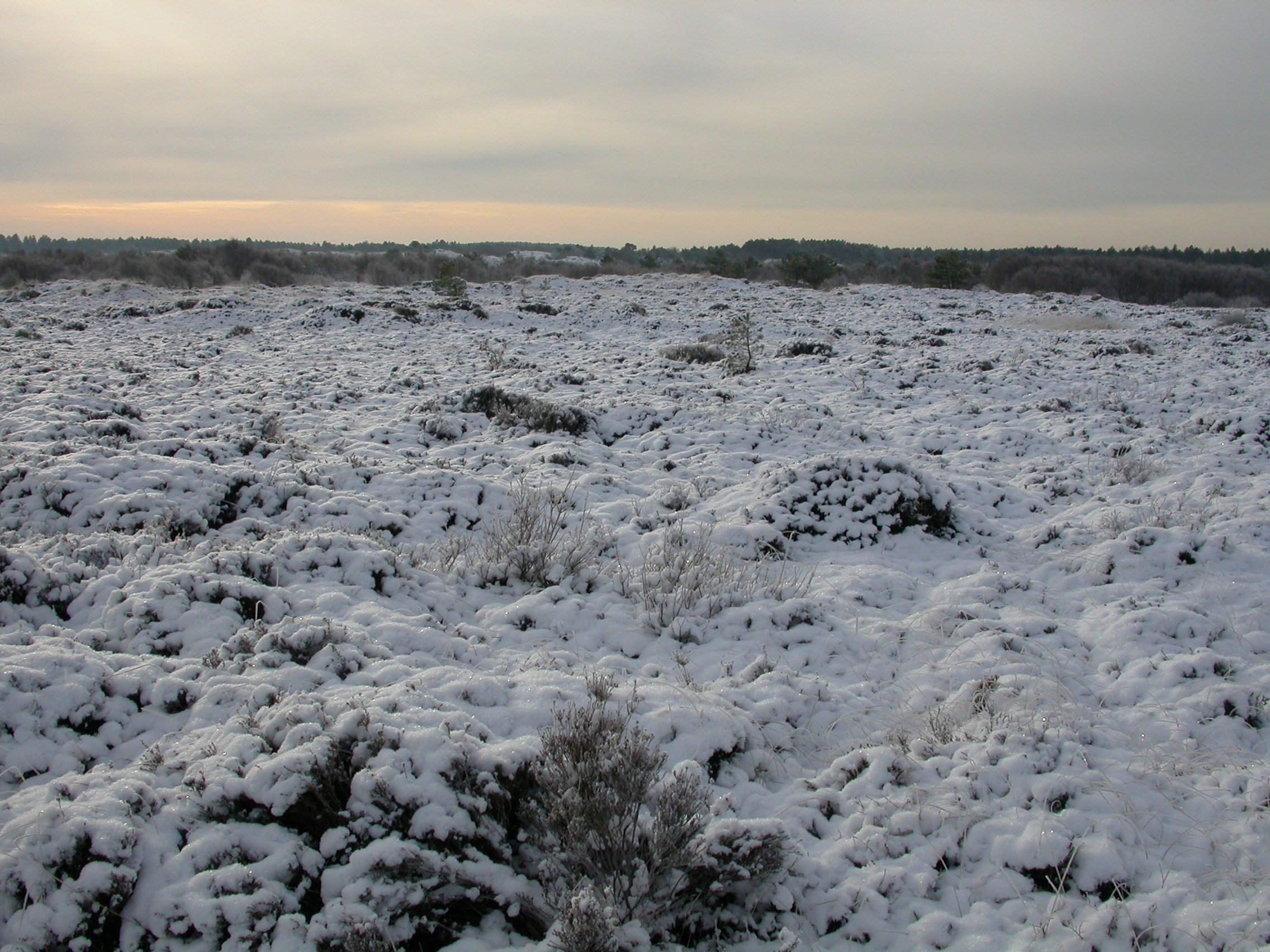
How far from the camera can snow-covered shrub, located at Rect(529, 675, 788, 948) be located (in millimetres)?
2438

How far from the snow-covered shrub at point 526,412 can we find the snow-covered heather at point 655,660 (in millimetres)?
281

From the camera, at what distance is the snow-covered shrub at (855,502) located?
620 cm

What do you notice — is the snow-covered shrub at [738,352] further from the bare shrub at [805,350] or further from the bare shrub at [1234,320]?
the bare shrub at [1234,320]

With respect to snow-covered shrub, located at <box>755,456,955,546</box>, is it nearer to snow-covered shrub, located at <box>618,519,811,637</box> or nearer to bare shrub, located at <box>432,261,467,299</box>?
snow-covered shrub, located at <box>618,519,811,637</box>

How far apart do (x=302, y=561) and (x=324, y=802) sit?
259 cm

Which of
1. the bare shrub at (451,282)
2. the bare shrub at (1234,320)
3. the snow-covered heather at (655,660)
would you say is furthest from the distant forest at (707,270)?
the snow-covered heather at (655,660)

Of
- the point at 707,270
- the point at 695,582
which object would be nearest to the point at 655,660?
the point at 695,582

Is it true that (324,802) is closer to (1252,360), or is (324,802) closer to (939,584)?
(939,584)

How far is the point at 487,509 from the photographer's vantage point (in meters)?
6.67

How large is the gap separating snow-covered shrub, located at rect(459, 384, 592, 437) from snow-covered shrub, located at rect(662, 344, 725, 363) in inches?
209

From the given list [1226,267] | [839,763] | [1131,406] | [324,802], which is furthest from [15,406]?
[1226,267]

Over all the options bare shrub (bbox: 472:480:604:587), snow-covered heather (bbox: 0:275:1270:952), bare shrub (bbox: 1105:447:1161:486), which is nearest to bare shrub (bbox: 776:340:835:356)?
snow-covered heather (bbox: 0:275:1270:952)

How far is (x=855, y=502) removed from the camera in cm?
640

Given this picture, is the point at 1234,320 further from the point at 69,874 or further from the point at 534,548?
the point at 69,874
